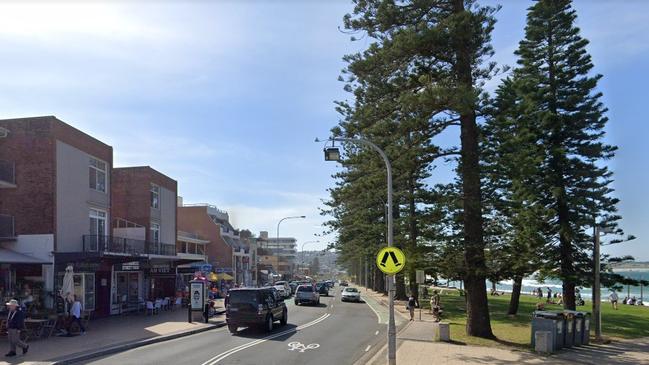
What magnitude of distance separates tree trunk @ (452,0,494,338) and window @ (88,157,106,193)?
20.2m

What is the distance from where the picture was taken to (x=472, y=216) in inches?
851

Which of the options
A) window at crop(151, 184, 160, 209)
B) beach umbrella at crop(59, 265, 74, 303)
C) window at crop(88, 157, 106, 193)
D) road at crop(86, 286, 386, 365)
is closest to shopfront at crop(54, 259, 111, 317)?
beach umbrella at crop(59, 265, 74, 303)

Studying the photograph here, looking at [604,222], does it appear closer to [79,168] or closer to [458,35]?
[458,35]

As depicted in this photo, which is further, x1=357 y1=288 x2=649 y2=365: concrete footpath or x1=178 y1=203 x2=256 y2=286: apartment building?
x1=178 y1=203 x2=256 y2=286: apartment building

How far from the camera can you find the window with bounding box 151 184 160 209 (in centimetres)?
4062

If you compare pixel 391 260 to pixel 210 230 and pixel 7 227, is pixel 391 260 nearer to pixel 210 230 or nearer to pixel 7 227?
pixel 7 227

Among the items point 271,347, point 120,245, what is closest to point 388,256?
point 271,347

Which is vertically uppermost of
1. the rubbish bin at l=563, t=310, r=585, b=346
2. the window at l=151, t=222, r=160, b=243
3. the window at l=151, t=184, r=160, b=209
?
the window at l=151, t=184, r=160, b=209

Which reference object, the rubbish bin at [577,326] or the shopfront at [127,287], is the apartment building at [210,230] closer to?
the shopfront at [127,287]

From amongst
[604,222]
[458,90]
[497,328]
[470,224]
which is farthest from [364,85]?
[604,222]

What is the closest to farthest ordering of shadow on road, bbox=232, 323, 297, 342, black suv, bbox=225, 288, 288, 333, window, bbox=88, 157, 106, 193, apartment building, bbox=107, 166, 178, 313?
shadow on road, bbox=232, 323, 297, 342
black suv, bbox=225, 288, 288, 333
window, bbox=88, 157, 106, 193
apartment building, bbox=107, 166, 178, 313

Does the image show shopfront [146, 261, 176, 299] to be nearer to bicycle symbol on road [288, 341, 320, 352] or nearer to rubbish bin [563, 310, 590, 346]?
bicycle symbol on road [288, 341, 320, 352]

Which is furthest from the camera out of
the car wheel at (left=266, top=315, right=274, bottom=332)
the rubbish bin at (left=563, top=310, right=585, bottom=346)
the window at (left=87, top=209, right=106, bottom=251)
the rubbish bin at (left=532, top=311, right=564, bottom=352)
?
the window at (left=87, top=209, right=106, bottom=251)

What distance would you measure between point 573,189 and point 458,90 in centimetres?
1417
